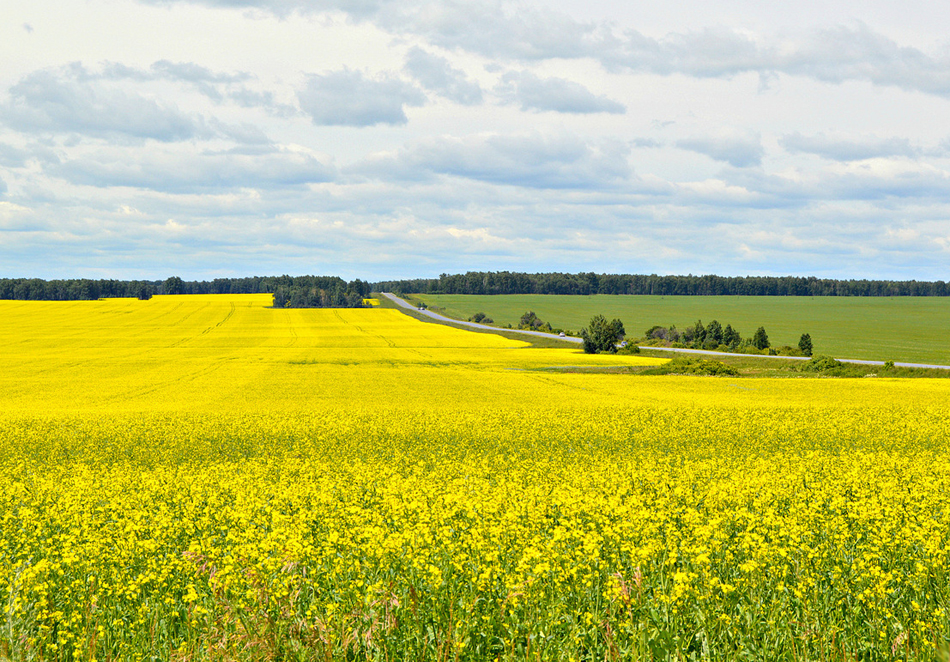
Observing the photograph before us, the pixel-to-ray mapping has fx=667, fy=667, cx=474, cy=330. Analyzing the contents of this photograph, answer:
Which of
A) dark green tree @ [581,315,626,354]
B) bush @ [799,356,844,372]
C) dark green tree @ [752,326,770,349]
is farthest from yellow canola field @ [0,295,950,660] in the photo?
dark green tree @ [752,326,770,349]

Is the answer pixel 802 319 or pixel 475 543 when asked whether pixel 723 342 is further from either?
pixel 475 543

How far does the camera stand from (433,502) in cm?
933

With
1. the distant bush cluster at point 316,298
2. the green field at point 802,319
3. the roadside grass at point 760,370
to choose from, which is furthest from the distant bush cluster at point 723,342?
the distant bush cluster at point 316,298

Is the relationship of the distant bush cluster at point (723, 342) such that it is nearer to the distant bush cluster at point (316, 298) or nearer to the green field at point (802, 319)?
the green field at point (802, 319)

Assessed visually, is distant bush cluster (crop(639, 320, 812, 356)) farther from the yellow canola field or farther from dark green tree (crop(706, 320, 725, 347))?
the yellow canola field

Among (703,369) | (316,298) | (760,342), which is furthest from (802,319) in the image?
(316,298)

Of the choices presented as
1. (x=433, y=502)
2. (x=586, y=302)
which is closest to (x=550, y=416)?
(x=433, y=502)

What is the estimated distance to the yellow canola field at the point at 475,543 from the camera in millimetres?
5859

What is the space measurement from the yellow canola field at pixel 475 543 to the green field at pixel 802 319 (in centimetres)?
7474

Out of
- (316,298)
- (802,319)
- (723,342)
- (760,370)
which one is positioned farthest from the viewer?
(316,298)

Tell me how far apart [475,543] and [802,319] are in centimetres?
16106

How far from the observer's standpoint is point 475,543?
6867mm

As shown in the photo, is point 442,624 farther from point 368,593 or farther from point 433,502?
point 433,502

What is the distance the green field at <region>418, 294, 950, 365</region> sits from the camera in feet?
313
